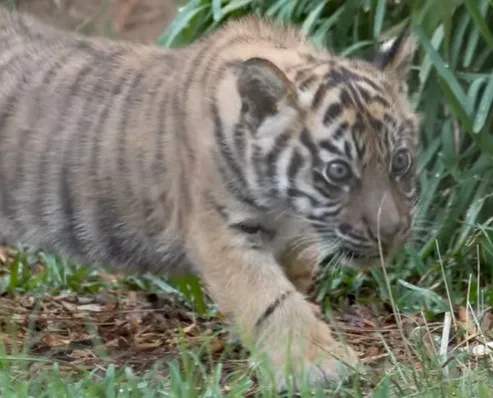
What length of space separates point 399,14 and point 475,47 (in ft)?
1.16

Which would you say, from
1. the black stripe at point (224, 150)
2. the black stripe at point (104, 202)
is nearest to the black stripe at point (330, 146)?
the black stripe at point (224, 150)

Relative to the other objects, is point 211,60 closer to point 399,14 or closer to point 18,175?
point 18,175

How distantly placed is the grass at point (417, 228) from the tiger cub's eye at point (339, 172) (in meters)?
0.48

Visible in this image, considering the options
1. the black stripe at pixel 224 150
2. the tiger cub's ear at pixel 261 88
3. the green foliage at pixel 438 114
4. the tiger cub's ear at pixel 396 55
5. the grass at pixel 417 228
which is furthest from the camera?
the green foliage at pixel 438 114

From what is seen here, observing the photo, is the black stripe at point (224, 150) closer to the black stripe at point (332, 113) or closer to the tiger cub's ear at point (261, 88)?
the tiger cub's ear at point (261, 88)

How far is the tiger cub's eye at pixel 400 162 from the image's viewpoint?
3.12 m

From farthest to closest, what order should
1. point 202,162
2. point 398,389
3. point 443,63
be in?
point 443,63, point 202,162, point 398,389

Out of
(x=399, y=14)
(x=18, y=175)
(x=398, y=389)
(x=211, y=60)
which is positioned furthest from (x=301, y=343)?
(x=399, y=14)

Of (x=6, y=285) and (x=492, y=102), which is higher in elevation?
(x=492, y=102)

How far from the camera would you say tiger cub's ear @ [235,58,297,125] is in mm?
3113

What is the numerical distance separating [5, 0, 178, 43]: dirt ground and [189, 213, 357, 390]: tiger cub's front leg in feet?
13.3

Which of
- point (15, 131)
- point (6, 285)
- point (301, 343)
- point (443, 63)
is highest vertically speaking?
point (443, 63)

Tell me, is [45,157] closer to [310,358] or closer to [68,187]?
[68,187]

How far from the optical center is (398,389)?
9.20 feet
